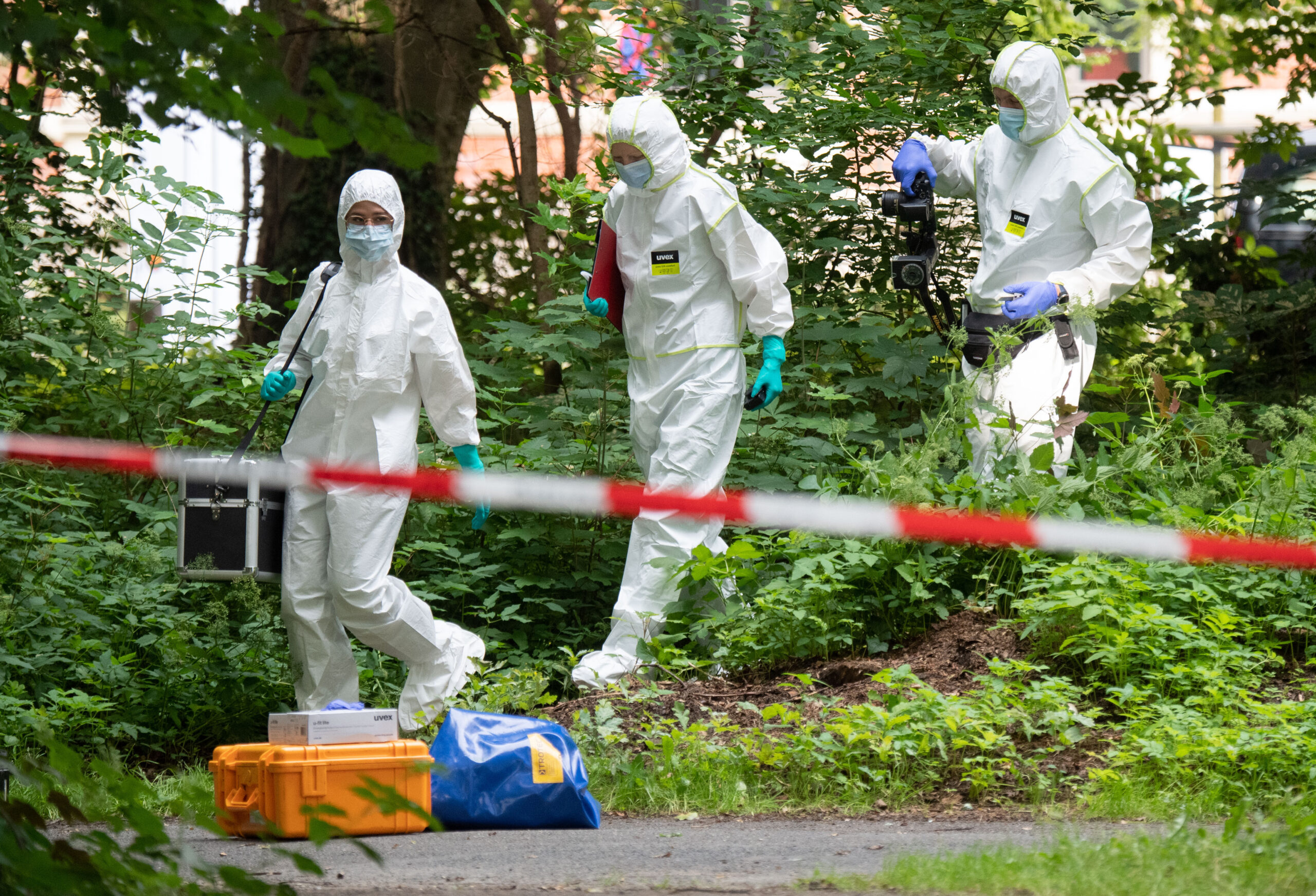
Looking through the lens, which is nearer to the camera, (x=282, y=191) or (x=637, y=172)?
(x=637, y=172)

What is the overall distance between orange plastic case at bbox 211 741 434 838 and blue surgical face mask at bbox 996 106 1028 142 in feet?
11.6

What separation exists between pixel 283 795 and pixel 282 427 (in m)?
3.31

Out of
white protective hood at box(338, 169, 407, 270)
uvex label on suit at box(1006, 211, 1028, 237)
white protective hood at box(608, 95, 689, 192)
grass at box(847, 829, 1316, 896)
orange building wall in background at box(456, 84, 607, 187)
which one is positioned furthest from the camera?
orange building wall in background at box(456, 84, 607, 187)

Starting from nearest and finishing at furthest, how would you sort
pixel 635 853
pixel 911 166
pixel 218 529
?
pixel 635 853, pixel 218 529, pixel 911 166

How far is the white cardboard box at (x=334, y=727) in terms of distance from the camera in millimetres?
4023

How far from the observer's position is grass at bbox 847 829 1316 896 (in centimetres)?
277

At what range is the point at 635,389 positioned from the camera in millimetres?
5828

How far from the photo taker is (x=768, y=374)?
559 centimetres

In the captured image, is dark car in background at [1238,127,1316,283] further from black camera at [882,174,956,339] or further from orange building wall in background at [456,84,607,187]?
orange building wall in background at [456,84,607,187]

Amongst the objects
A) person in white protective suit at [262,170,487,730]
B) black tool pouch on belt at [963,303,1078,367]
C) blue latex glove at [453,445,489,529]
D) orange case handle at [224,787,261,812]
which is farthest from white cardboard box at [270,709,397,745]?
black tool pouch on belt at [963,303,1078,367]

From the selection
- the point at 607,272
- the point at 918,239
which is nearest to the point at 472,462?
the point at 607,272

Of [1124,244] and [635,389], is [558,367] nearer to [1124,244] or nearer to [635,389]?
[635,389]

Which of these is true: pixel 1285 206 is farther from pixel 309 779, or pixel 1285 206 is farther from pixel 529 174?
pixel 309 779

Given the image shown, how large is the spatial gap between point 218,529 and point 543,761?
5.48 feet
